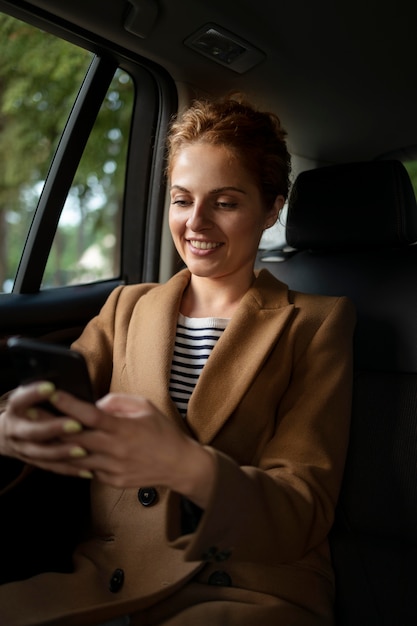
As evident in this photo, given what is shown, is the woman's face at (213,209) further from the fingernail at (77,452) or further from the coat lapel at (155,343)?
the fingernail at (77,452)

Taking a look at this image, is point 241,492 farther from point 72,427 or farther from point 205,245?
point 205,245

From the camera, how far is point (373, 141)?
8.01 ft

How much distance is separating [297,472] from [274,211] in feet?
2.26

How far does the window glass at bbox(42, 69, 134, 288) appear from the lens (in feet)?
16.8

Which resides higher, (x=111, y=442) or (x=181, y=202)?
(x=181, y=202)

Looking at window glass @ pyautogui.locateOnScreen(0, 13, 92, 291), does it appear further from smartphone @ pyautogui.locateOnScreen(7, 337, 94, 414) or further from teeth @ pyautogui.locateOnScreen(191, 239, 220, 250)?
smartphone @ pyautogui.locateOnScreen(7, 337, 94, 414)

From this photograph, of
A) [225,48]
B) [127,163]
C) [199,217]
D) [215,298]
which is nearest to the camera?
[199,217]

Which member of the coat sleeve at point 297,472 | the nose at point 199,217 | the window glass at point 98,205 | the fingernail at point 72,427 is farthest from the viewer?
the window glass at point 98,205

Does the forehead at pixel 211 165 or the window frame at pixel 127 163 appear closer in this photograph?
the forehead at pixel 211 165

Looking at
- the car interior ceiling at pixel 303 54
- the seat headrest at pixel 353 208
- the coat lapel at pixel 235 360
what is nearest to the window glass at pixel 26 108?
the car interior ceiling at pixel 303 54

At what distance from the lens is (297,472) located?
118 cm

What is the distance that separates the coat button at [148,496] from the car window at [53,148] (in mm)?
2946

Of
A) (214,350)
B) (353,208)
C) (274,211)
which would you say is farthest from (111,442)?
(353,208)

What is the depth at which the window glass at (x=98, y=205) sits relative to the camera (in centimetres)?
511
